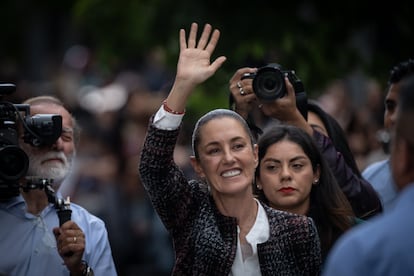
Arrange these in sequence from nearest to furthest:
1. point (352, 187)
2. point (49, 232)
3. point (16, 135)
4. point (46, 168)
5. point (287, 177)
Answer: point (16, 135) < point (287, 177) < point (49, 232) < point (46, 168) < point (352, 187)

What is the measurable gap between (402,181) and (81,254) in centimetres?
252

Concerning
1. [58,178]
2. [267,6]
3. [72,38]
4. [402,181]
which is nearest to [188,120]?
[267,6]

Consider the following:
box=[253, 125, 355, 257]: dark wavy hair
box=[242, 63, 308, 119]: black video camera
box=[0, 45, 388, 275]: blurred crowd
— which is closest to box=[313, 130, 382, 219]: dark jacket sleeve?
box=[253, 125, 355, 257]: dark wavy hair

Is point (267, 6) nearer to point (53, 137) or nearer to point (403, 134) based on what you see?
point (53, 137)

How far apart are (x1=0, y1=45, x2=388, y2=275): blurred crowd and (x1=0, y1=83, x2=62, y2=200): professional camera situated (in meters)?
4.01

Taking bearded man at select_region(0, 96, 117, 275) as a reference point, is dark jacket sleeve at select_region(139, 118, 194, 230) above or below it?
above

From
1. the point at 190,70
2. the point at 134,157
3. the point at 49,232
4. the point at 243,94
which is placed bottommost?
the point at 134,157

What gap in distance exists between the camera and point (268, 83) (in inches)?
263

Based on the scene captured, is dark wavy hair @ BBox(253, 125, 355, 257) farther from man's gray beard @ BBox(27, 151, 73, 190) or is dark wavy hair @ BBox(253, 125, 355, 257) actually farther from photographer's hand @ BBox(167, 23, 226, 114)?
man's gray beard @ BBox(27, 151, 73, 190)

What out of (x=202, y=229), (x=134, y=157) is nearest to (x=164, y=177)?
(x=202, y=229)

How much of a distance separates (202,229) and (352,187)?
1.53 meters

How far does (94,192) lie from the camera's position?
13.3 meters

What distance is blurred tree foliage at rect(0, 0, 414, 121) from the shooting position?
10234 mm

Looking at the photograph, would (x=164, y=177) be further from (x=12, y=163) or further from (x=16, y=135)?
(x=16, y=135)
